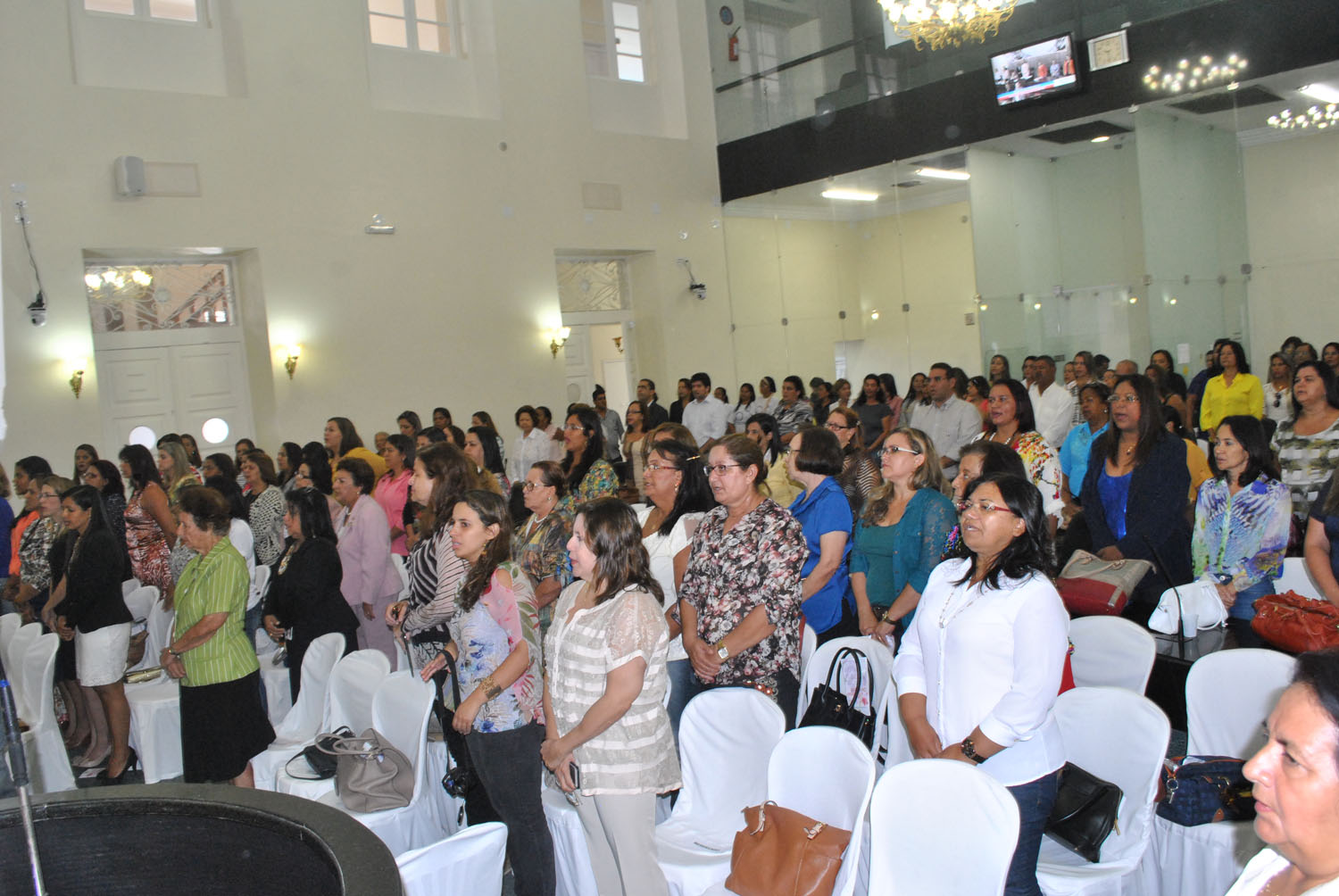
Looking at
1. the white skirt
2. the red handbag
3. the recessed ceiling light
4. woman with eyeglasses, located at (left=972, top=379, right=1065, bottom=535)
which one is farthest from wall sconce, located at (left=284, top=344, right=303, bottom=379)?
the red handbag

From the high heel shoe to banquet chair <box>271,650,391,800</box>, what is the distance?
4.58 ft

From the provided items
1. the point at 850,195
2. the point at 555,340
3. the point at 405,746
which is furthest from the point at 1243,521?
the point at 555,340

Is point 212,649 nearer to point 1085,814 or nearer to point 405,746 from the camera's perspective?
point 405,746

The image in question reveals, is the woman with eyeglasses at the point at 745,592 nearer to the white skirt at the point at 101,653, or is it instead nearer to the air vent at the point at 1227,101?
the white skirt at the point at 101,653

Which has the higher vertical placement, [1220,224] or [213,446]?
[1220,224]

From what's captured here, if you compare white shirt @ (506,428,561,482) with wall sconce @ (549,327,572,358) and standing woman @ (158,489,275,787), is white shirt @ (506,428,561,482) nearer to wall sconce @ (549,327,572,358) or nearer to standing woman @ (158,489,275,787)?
wall sconce @ (549,327,572,358)

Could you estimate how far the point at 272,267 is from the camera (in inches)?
444

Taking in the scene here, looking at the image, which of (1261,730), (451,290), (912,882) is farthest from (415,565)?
(451,290)

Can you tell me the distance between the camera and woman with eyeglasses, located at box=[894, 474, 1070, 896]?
8.11 feet

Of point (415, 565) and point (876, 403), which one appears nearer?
point (415, 565)

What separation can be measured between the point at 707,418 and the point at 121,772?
8176 millimetres

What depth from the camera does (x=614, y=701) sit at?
280 centimetres

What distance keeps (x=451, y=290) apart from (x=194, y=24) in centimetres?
395

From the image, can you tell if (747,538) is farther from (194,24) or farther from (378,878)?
(194,24)
